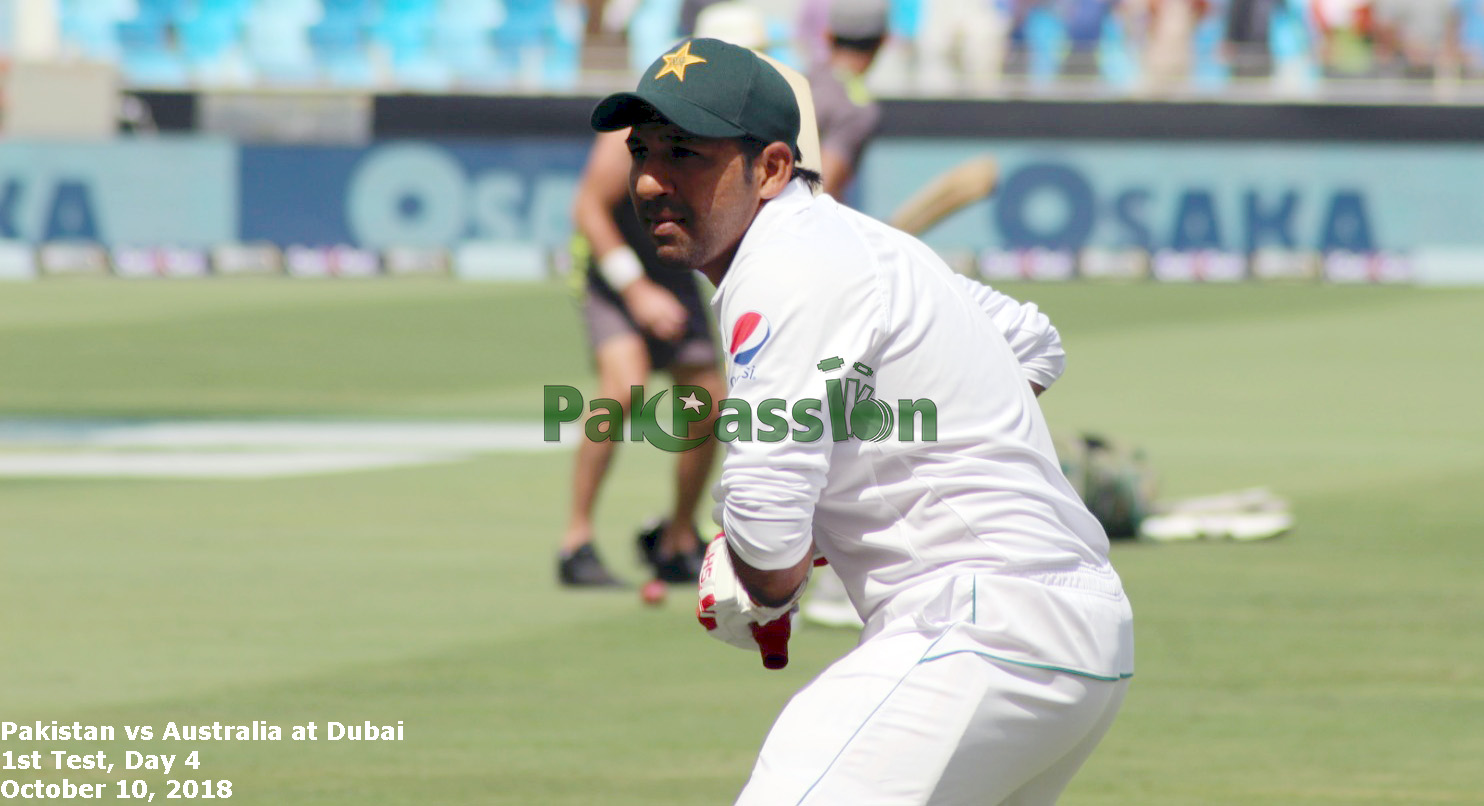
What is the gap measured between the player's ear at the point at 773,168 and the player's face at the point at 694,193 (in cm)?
2

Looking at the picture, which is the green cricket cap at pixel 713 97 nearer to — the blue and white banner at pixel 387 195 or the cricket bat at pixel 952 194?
the cricket bat at pixel 952 194

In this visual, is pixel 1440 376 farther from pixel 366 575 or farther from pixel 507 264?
pixel 507 264

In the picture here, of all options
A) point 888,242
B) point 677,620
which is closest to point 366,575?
point 677,620

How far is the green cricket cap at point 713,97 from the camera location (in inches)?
138

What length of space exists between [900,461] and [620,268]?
15.8ft

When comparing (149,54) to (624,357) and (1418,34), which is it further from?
(624,357)

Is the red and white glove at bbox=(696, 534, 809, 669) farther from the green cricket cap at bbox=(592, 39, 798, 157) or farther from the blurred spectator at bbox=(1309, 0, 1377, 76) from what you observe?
the blurred spectator at bbox=(1309, 0, 1377, 76)

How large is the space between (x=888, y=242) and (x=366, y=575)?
18.7 feet

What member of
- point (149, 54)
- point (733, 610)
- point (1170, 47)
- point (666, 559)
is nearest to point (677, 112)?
point (733, 610)

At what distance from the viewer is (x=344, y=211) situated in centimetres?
2739

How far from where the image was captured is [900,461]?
11.4 ft

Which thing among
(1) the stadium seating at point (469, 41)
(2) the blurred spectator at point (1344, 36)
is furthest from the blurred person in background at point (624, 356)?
(2) the blurred spectator at point (1344, 36)

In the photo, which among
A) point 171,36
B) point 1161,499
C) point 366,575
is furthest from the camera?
point 171,36

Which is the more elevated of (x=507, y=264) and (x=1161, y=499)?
(x=1161, y=499)
